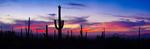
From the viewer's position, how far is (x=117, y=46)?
1070 inches

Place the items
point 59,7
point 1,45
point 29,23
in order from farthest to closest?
point 29,23 < point 59,7 < point 1,45

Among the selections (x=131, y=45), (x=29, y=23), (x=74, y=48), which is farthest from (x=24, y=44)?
(x=29, y=23)

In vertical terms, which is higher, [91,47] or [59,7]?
[59,7]

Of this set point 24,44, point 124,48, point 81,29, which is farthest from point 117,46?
point 81,29

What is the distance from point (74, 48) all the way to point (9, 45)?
4.87 meters

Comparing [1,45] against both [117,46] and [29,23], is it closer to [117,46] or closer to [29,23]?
[117,46]

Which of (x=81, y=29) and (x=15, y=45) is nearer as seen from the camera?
(x=15, y=45)

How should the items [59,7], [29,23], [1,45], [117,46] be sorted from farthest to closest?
[29,23]
[59,7]
[117,46]
[1,45]

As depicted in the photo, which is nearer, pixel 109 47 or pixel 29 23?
pixel 109 47

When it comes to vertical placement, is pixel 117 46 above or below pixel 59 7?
below

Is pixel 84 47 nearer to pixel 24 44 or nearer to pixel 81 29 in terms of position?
pixel 24 44

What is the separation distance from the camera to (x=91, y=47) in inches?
1037

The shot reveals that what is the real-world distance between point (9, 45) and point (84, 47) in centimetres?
568

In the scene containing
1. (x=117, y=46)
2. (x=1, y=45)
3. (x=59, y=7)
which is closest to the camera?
(x=1, y=45)
